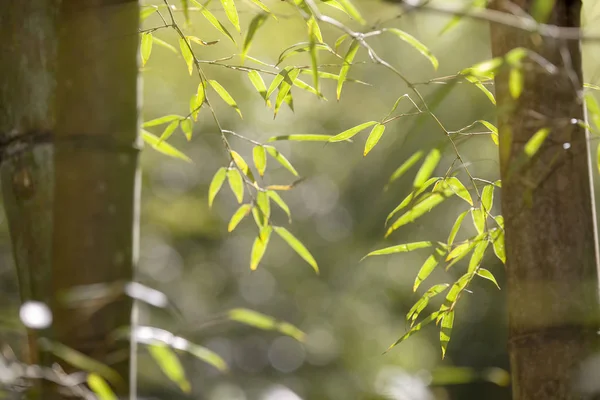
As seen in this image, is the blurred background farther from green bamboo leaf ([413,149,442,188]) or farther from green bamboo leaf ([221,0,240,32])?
green bamboo leaf ([413,149,442,188])

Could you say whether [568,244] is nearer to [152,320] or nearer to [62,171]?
[62,171]

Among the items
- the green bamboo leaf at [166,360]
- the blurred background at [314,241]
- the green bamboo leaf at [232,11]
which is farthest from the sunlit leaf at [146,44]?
the blurred background at [314,241]

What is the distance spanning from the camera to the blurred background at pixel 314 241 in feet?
13.3

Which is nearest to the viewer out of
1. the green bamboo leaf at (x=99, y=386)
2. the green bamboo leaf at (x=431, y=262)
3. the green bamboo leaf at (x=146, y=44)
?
the green bamboo leaf at (x=99, y=386)

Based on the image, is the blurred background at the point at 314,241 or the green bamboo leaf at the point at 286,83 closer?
the green bamboo leaf at the point at 286,83

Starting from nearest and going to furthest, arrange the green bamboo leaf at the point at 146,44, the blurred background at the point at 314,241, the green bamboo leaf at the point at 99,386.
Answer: the green bamboo leaf at the point at 99,386 → the green bamboo leaf at the point at 146,44 → the blurred background at the point at 314,241

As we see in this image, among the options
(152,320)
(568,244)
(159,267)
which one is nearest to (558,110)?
(568,244)

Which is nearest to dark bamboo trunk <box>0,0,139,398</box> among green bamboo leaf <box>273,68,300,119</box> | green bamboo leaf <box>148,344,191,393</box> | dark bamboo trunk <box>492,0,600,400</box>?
green bamboo leaf <box>148,344,191,393</box>

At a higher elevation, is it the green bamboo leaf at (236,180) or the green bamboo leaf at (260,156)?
the green bamboo leaf at (260,156)

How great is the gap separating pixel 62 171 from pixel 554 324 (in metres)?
0.41

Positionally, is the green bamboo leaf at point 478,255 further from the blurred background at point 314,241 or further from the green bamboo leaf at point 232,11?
the blurred background at point 314,241

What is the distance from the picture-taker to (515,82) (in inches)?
19.6

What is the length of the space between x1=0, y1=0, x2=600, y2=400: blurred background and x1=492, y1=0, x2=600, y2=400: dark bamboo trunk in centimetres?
302

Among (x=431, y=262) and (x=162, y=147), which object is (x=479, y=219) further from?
(x=162, y=147)
